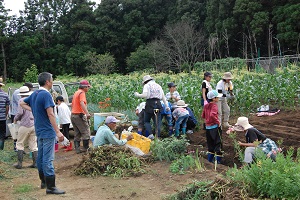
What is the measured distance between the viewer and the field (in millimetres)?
5891

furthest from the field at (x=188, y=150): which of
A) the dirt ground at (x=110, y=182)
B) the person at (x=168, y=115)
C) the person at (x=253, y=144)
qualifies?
the person at (x=168, y=115)

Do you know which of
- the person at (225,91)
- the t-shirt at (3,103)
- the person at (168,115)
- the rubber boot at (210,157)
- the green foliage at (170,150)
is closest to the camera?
the green foliage at (170,150)

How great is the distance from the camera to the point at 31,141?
7945 mm

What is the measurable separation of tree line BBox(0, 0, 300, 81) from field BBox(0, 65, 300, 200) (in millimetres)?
15992

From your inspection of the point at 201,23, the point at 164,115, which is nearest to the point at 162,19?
the point at 201,23

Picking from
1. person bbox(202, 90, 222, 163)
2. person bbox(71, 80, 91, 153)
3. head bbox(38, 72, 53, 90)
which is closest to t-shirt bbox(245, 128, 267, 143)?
person bbox(202, 90, 222, 163)

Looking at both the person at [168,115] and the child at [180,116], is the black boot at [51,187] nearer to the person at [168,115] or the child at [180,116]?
the person at [168,115]

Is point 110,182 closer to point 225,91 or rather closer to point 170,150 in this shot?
point 170,150

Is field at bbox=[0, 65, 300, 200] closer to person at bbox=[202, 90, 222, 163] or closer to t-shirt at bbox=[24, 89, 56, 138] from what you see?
person at bbox=[202, 90, 222, 163]

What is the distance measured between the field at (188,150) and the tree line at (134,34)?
16.0 meters

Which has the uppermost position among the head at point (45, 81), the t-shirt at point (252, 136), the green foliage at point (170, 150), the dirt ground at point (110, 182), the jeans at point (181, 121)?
the head at point (45, 81)

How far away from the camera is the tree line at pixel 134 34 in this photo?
31.2m

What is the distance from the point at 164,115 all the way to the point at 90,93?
8.56m

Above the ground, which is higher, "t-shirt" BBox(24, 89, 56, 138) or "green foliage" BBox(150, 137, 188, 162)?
"t-shirt" BBox(24, 89, 56, 138)
